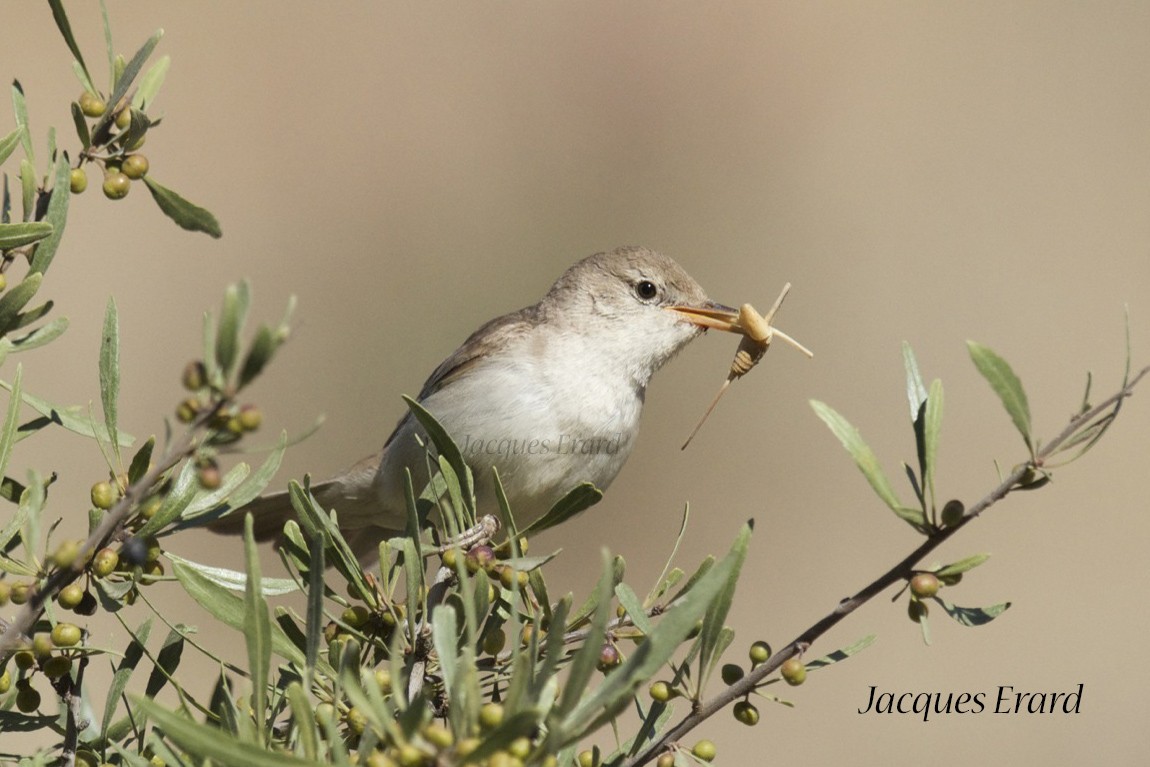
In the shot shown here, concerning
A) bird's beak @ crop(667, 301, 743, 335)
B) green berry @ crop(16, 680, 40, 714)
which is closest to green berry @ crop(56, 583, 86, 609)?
green berry @ crop(16, 680, 40, 714)

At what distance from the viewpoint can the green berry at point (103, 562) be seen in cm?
181

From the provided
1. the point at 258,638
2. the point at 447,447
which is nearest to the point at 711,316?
the point at 447,447

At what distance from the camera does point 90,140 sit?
2141 mm

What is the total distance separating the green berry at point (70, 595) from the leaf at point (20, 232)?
562 mm

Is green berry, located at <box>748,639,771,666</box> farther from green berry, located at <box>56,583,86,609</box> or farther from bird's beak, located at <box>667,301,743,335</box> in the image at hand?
bird's beak, located at <box>667,301,743,335</box>

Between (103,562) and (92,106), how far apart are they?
850 millimetres

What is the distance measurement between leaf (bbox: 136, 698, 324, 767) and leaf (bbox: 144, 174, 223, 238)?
1.11m

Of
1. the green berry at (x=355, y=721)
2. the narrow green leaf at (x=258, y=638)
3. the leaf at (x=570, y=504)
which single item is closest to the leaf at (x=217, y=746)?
the narrow green leaf at (x=258, y=638)

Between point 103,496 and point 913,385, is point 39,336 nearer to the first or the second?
point 103,496

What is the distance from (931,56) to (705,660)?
8.98m

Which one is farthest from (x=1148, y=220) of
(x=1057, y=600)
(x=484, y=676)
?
(x=484, y=676)

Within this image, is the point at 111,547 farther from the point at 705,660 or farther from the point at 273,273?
the point at 273,273

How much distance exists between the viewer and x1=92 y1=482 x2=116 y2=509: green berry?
6.13 feet

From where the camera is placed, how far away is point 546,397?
14.3 ft
